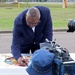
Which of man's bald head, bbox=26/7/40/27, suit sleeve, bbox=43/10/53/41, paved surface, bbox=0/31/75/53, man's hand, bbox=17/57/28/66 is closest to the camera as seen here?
man's bald head, bbox=26/7/40/27

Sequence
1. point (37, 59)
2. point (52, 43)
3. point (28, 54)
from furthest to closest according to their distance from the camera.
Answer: point (28, 54)
point (52, 43)
point (37, 59)

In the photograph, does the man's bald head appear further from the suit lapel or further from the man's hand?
the man's hand

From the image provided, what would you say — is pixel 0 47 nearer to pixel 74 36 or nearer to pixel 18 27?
pixel 74 36

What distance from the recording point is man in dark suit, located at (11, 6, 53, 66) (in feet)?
12.1

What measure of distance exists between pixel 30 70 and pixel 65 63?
1.09 ft

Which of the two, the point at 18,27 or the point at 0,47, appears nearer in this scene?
the point at 18,27

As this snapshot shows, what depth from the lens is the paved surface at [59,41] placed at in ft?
31.7

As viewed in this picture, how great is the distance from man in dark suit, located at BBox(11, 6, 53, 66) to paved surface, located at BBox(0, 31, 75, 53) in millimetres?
5095

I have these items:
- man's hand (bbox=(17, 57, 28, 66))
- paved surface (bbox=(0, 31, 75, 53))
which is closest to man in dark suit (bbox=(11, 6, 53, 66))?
man's hand (bbox=(17, 57, 28, 66))

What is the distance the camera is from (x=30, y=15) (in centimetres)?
353

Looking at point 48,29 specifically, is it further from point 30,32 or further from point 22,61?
point 22,61

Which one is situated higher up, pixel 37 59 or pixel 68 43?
pixel 37 59

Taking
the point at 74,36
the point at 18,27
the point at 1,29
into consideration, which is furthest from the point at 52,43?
the point at 1,29

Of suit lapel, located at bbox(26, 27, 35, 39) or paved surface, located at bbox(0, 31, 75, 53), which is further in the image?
paved surface, located at bbox(0, 31, 75, 53)
